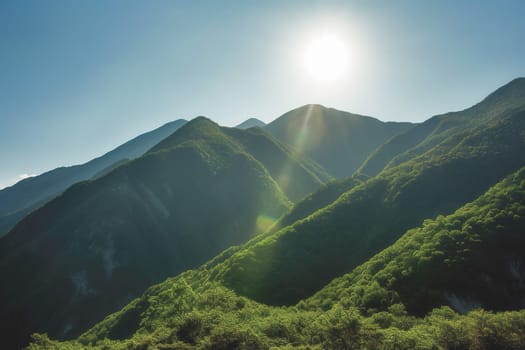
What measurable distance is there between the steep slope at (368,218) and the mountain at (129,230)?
58.7 metres

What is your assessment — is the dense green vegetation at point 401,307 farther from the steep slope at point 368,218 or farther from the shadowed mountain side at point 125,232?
the shadowed mountain side at point 125,232

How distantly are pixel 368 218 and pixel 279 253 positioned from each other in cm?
2748

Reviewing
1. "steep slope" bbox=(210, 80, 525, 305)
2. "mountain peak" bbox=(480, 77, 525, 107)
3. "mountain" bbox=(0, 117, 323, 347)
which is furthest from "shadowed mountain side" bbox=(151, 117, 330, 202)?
"mountain peak" bbox=(480, 77, 525, 107)

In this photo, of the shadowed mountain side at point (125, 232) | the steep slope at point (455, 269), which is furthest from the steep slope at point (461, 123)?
the steep slope at point (455, 269)

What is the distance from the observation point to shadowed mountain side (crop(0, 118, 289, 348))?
300 feet

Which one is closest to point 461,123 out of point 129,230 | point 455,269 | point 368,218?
point 368,218

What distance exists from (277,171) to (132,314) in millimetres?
132660

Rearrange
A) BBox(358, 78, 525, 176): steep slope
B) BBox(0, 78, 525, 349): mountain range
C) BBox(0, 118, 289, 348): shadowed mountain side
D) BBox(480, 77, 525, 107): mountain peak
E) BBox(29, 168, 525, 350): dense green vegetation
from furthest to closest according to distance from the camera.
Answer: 1. BBox(480, 77, 525, 107): mountain peak
2. BBox(358, 78, 525, 176): steep slope
3. BBox(0, 118, 289, 348): shadowed mountain side
4. BBox(0, 78, 525, 349): mountain range
5. BBox(29, 168, 525, 350): dense green vegetation

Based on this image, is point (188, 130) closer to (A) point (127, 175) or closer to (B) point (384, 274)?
(A) point (127, 175)

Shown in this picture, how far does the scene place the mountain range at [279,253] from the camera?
26.3m

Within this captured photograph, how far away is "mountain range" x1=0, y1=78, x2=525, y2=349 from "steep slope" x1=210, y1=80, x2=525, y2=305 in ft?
1.22

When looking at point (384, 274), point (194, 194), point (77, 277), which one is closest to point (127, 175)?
point (194, 194)

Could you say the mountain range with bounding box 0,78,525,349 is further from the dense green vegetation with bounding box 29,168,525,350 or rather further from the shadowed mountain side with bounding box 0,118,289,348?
the shadowed mountain side with bounding box 0,118,289,348

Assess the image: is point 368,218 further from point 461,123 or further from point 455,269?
point 461,123
